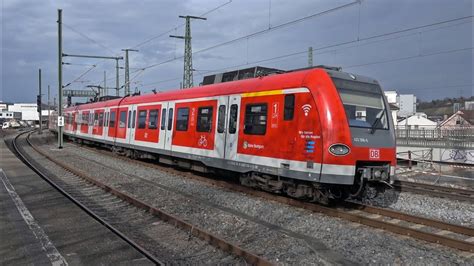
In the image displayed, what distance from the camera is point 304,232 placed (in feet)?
26.0

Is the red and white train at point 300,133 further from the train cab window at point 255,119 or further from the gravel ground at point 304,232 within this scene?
the gravel ground at point 304,232

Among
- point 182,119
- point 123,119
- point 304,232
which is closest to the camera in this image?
point 304,232

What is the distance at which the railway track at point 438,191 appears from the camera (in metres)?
11.4

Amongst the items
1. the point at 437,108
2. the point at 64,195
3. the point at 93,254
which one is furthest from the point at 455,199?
the point at 437,108

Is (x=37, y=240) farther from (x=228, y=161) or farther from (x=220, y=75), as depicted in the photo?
(x=220, y=75)

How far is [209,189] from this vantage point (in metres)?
12.4

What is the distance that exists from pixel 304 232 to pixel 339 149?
1973mm

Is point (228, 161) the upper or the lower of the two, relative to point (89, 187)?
upper

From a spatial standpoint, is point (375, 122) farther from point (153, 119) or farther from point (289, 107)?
point (153, 119)

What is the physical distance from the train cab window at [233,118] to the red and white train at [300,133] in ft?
0.09

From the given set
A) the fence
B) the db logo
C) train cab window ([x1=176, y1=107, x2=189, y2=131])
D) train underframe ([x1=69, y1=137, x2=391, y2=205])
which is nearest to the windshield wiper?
the db logo

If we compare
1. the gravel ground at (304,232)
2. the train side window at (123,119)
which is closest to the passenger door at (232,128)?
the gravel ground at (304,232)

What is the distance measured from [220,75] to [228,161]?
3465mm

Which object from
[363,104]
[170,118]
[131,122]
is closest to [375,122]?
[363,104]
